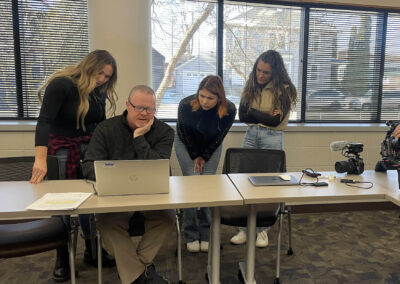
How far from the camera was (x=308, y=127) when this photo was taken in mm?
3285

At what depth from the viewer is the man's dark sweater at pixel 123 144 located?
180 centimetres

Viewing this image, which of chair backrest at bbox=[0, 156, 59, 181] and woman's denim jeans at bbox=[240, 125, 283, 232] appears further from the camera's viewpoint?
woman's denim jeans at bbox=[240, 125, 283, 232]

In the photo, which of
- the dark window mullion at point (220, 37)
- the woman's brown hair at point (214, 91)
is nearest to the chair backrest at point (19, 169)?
the woman's brown hair at point (214, 91)

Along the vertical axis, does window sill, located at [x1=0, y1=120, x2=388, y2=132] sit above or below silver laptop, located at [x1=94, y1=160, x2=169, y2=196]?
above

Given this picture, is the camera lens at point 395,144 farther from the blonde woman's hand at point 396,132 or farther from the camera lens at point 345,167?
the camera lens at point 345,167

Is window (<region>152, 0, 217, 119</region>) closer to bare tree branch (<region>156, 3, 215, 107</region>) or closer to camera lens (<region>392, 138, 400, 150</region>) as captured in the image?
bare tree branch (<region>156, 3, 215, 107</region>)

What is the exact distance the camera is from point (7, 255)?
61.9 inches

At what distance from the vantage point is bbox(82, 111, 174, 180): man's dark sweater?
5.91 ft

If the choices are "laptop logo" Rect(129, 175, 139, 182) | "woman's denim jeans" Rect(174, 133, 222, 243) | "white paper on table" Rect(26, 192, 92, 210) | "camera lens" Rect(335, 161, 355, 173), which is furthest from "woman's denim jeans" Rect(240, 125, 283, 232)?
"white paper on table" Rect(26, 192, 92, 210)

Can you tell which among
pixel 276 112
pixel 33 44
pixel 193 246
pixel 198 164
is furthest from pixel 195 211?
pixel 33 44

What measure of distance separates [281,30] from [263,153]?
1.70 metres

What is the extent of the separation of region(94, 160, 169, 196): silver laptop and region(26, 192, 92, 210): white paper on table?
0.11 meters

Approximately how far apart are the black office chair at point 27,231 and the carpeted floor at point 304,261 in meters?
0.57

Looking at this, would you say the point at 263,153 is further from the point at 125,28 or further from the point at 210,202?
the point at 125,28
